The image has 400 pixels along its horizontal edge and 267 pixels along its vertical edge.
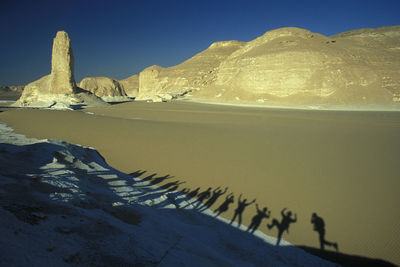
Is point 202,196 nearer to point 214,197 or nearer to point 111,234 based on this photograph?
point 214,197

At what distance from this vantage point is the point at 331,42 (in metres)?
44.4

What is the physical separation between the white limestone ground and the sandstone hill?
37.1 metres

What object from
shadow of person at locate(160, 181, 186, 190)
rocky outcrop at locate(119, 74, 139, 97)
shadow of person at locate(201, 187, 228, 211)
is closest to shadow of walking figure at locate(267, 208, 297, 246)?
shadow of person at locate(201, 187, 228, 211)

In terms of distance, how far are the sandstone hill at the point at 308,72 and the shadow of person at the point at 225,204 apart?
3562 cm

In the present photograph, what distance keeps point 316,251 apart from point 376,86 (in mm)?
41395

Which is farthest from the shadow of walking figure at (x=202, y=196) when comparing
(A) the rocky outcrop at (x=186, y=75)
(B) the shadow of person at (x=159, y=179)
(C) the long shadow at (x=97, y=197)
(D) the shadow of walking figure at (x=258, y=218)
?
(A) the rocky outcrop at (x=186, y=75)

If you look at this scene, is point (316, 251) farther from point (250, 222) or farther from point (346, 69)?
point (346, 69)

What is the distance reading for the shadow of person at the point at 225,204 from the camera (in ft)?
16.4

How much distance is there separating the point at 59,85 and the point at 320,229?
41609 millimetres

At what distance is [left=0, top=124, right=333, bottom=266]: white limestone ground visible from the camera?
1.95m

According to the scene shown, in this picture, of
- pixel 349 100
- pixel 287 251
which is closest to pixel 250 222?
pixel 287 251

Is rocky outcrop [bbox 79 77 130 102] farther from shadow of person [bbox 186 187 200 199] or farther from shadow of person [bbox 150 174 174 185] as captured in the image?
shadow of person [bbox 186 187 200 199]

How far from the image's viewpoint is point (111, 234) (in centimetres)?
251

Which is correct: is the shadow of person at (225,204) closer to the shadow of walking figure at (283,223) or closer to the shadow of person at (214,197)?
the shadow of person at (214,197)
